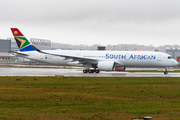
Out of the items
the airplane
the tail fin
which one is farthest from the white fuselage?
the tail fin

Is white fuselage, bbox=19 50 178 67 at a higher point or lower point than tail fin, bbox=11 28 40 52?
lower

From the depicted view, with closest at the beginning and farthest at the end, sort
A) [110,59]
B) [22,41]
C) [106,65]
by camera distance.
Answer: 1. [106,65]
2. [110,59]
3. [22,41]

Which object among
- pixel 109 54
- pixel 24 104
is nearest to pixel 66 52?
pixel 109 54

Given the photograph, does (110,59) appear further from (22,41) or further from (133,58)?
(22,41)

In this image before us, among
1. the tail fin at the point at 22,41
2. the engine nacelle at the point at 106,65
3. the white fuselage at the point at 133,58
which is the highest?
the tail fin at the point at 22,41

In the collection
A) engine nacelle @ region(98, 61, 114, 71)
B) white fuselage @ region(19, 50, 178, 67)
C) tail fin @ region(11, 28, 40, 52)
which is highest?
tail fin @ region(11, 28, 40, 52)

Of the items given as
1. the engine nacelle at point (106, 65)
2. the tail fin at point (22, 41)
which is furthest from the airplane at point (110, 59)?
the tail fin at point (22, 41)

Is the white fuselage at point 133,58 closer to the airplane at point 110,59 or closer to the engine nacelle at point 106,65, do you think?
the airplane at point 110,59

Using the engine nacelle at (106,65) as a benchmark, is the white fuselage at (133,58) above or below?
above

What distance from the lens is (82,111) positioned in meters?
11.4

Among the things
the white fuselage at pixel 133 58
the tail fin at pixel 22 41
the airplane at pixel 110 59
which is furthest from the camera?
the tail fin at pixel 22 41

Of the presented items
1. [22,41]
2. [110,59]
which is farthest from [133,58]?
[22,41]

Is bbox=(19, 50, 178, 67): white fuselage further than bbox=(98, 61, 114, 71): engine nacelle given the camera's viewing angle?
Yes

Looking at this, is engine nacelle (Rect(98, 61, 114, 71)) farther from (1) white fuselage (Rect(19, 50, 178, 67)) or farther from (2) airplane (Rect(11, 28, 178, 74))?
(1) white fuselage (Rect(19, 50, 178, 67))
